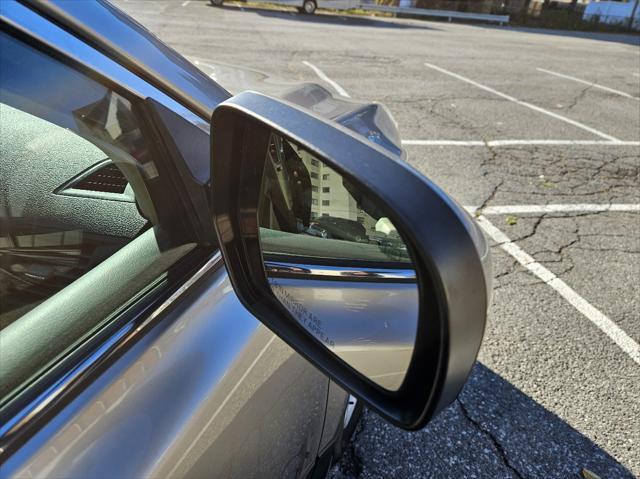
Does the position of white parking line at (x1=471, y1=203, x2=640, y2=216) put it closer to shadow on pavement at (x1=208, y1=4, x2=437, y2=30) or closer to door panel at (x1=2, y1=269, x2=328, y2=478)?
door panel at (x1=2, y1=269, x2=328, y2=478)

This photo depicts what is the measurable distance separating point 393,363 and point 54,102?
2.79 feet

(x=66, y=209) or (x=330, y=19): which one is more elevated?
(x=66, y=209)

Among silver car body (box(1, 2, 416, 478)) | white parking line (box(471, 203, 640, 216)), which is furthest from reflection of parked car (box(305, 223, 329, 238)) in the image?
white parking line (box(471, 203, 640, 216))

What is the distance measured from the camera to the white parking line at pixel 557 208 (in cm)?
450

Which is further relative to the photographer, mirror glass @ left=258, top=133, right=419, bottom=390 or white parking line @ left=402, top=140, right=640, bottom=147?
white parking line @ left=402, top=140, right=640, bottom=147

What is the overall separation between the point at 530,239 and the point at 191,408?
364 centimetres

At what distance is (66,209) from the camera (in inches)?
50.8

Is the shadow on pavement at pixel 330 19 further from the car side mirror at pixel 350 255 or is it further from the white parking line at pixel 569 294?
the car side mirror at pixel 350 255

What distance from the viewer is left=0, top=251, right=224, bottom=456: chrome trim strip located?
0.79m

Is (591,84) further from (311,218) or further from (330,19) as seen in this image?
(330,19)

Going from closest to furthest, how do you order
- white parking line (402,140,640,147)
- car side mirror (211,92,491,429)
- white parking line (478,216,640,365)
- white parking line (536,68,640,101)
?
car side mirror (211,92,491,429), white parking line (478,216,640,365), white parking line (402,140,640,147), white parking line (536,68,640,101)

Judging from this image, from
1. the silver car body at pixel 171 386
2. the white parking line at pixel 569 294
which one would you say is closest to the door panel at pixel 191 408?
the silver car body at pixel 171 386

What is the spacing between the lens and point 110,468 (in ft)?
2.82

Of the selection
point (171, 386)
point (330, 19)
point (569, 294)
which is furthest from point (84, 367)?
point (330, 19)
